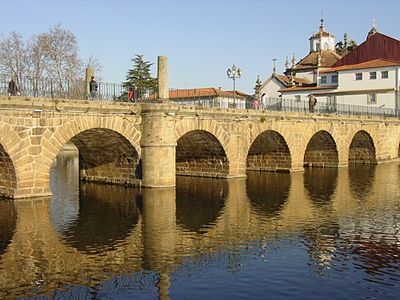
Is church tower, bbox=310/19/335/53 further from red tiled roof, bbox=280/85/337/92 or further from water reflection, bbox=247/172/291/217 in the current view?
water reflection, bbox=247/172/291/217

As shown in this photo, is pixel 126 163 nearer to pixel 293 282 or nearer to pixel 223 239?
pixel 223 239

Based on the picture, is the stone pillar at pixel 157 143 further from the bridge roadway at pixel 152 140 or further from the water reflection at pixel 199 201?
the water reflection at pixel 199 201

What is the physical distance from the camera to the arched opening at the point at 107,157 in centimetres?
2450

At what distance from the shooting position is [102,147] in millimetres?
26047

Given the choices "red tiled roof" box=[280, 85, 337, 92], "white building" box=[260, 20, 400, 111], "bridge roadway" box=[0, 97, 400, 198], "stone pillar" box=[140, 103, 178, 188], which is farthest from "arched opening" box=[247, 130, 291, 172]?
"red tiled roof" box=[280, 85, 337, 92]

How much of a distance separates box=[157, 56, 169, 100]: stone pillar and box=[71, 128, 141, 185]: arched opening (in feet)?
9.43

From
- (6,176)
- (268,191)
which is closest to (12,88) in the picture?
(6,176)

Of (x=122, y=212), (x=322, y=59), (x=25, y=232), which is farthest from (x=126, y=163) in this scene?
(x=322, y=59)

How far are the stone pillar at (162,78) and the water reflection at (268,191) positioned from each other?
6361mm

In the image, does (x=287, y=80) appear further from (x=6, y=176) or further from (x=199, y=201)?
(x=6, y=176)

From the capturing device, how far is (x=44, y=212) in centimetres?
1819

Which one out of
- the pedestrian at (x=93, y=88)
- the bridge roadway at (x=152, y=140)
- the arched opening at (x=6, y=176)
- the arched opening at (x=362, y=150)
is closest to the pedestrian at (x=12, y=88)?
the bridge roadway at (x=152, y=140)

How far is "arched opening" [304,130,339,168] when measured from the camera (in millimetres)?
38438

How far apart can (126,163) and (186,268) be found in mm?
14460
